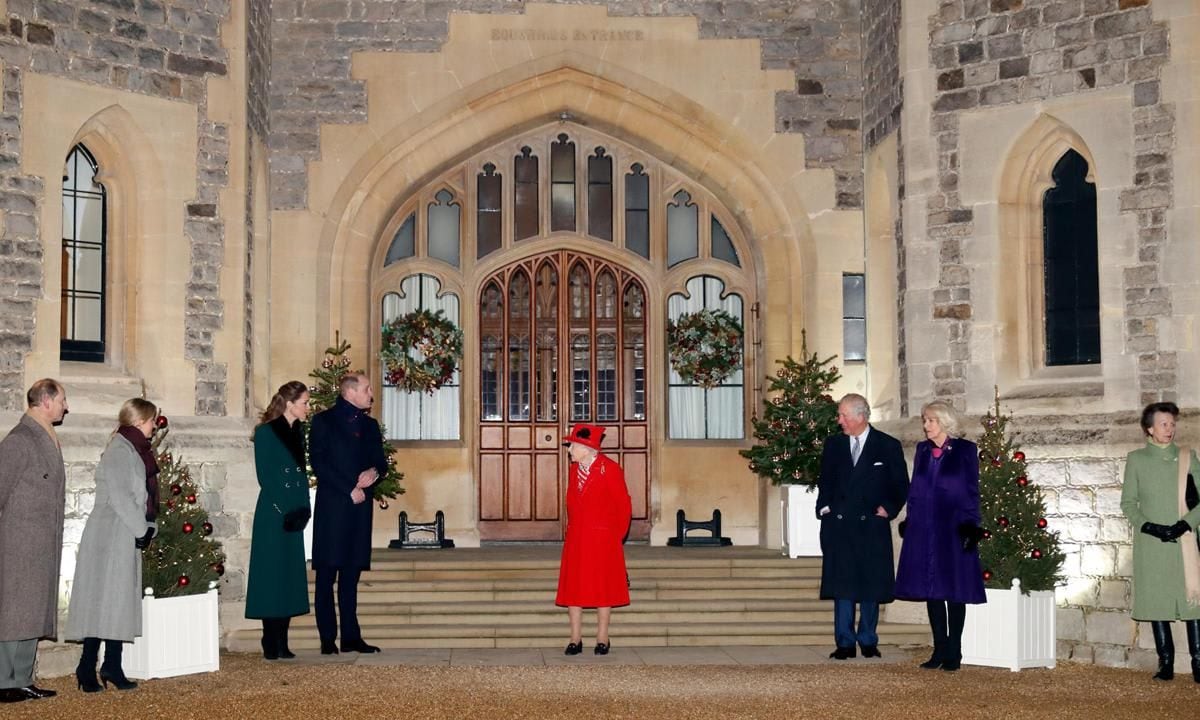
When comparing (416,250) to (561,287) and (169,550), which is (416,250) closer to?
(561,287)

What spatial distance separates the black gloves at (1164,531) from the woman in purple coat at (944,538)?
898 millimetres

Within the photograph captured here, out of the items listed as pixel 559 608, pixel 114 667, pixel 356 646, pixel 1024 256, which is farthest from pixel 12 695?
pixel 1024 256

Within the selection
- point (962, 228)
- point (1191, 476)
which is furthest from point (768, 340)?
point (1191, 476)

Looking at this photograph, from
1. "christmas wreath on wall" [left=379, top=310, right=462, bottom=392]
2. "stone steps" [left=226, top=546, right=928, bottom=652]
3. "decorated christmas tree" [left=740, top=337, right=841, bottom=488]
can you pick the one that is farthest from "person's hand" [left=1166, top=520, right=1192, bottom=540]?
"christmas wreath on wall" [left=379, top=310, right=462, bottom=392]

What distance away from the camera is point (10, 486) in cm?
780

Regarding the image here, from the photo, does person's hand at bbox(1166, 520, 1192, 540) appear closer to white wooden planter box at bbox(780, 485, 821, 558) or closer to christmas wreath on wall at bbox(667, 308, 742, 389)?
white wooden planter box at bbox(780, 485, 821, 558)

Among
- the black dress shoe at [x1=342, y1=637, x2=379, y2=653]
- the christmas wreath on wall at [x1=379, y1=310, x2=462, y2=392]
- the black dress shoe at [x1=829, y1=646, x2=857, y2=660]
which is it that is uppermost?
the christmas wreath on wall at [x1=379, y1=310, x2=462, y2=392]

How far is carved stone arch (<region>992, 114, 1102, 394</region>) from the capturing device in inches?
435

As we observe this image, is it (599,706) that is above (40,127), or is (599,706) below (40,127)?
below

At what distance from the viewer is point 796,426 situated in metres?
12.1

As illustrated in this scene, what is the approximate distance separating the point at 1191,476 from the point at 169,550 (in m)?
5.62

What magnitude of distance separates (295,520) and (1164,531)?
4.73 metres

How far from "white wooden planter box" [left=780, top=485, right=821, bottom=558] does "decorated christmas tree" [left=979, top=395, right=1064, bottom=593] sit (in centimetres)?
238

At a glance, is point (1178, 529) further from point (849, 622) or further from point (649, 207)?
point (649, 207)
